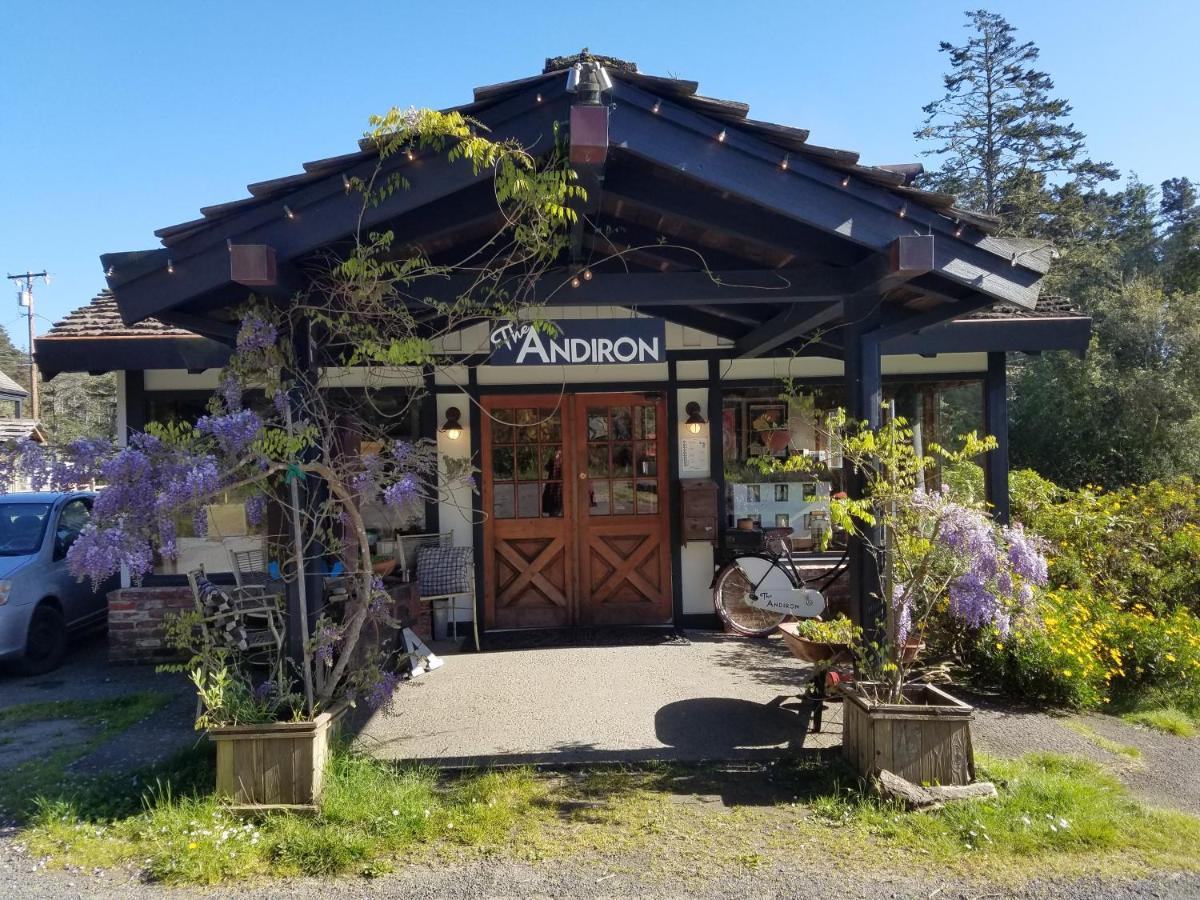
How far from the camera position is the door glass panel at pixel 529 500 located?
302 inches

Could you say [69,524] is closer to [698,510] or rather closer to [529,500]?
[529,500]

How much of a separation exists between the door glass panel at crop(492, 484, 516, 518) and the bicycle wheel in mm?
2007

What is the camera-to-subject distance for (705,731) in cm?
494

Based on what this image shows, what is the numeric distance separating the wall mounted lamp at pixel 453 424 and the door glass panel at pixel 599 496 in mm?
1332

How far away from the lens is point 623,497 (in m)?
7.73

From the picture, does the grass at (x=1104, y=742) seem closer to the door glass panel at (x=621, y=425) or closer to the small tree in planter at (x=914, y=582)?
the small tree in planter at (x=914, y=582)

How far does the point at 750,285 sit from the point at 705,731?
268cm

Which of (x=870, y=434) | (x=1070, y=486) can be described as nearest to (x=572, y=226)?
(x=870, y=434)

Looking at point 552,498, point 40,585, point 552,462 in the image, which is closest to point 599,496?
point 552,498

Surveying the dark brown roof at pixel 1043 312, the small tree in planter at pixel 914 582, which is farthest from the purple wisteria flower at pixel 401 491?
the dark brown roof at pixel 1043 312

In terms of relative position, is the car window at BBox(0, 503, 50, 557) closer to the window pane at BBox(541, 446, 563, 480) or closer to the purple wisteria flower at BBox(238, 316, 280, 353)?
the window pane at BBox(541, 446, 563, 480)

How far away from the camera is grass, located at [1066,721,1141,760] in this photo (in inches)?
189

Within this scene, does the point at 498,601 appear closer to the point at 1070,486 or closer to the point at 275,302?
the point at 275,302

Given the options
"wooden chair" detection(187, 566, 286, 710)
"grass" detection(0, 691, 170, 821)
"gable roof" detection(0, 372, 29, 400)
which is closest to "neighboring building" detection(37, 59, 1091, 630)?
"wooden chair" detection(187, 566, 286, 710)
